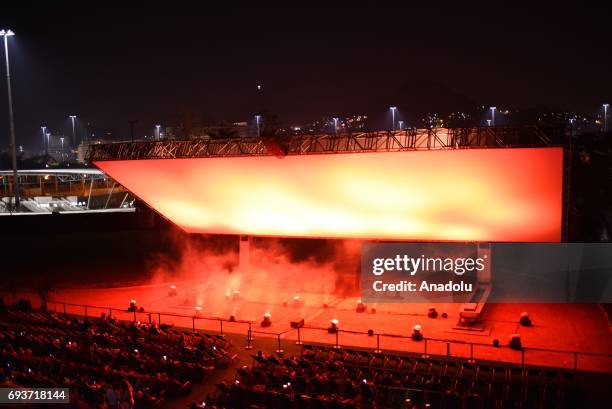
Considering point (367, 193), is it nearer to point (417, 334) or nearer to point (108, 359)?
point (417, 334)

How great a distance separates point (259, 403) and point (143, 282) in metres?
15.9

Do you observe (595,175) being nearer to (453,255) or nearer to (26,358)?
(453,255)

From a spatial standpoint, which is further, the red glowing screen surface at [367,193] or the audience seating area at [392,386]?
the red glowing screen surface at [367,193]

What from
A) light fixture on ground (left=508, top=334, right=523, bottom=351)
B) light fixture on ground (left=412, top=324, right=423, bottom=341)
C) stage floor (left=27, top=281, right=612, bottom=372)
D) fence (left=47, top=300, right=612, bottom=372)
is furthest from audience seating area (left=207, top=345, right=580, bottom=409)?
light fixture on ground (left=412, top=324, right=423, bottom=341)

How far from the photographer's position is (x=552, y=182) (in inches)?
575

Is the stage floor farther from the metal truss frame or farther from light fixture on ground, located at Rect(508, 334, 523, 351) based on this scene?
the metal truss frame

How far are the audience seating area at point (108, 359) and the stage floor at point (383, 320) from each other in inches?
70.6

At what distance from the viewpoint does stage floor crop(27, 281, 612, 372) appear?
14.8 meters

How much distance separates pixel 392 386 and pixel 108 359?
→ 664 cm

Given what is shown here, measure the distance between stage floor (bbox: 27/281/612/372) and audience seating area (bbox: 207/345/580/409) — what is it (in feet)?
4.29

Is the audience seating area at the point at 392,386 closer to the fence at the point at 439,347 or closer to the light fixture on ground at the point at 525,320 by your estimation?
the fence at the point at 439,347

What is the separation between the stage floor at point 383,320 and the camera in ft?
48.4

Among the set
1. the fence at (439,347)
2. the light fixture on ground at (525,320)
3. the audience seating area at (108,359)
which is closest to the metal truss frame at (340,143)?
the fence at (439,347)

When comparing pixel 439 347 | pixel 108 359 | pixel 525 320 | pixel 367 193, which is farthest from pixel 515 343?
pixel 108 359
